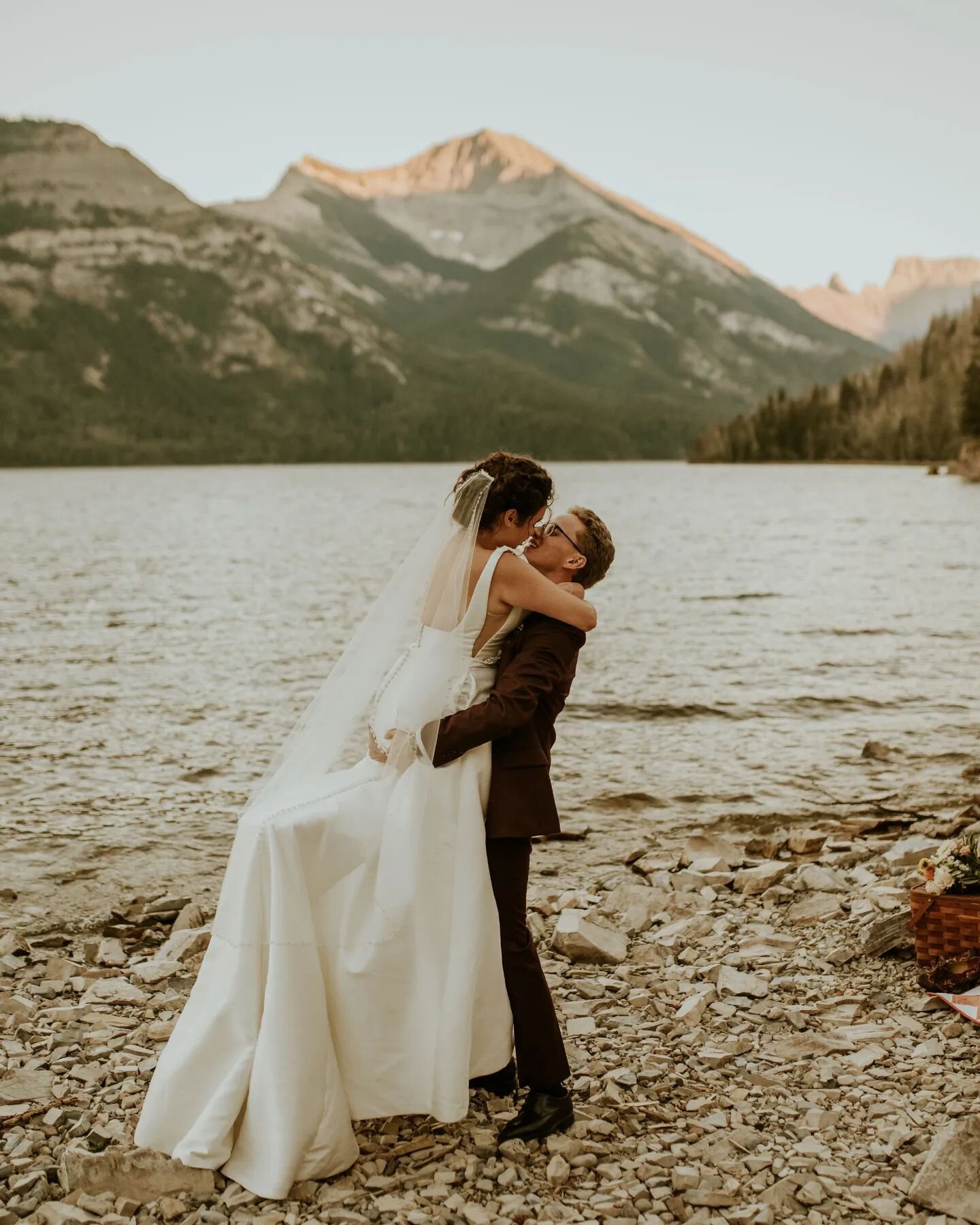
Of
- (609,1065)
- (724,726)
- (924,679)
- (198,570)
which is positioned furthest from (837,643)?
(198,570)

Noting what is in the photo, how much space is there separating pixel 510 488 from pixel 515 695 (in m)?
0.98

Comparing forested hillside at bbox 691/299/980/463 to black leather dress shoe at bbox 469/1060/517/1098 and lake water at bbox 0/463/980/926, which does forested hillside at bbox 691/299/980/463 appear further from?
black leather dress shoe at bbox 469/1060/517/1098

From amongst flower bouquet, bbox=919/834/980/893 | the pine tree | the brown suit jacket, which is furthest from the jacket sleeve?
the pine tree

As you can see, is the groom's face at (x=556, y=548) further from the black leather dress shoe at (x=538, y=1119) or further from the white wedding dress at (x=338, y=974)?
the black leather dress shoe at (x=538, y=1119)

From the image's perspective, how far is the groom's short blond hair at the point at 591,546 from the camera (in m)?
5.72

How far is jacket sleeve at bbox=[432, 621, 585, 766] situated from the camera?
17.5 feet

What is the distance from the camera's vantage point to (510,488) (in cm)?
551

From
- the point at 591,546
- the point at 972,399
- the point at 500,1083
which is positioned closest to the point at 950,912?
the point at 500,1083

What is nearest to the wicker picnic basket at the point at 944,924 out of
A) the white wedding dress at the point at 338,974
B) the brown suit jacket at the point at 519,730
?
the brown suit jacket at the point at 519,730

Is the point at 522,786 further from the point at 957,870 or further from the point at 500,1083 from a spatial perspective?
the point at 957,870

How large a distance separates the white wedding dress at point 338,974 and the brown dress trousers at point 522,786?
3.7 inches

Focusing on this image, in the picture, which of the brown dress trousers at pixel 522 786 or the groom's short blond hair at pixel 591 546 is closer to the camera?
the brown dress trousers at pixel 522 786

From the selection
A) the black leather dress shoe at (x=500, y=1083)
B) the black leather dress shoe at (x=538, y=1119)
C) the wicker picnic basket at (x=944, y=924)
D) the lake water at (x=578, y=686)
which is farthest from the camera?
the lake water at (x=578, y=686)

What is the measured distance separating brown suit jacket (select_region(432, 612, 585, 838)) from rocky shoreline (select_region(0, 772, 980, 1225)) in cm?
162
